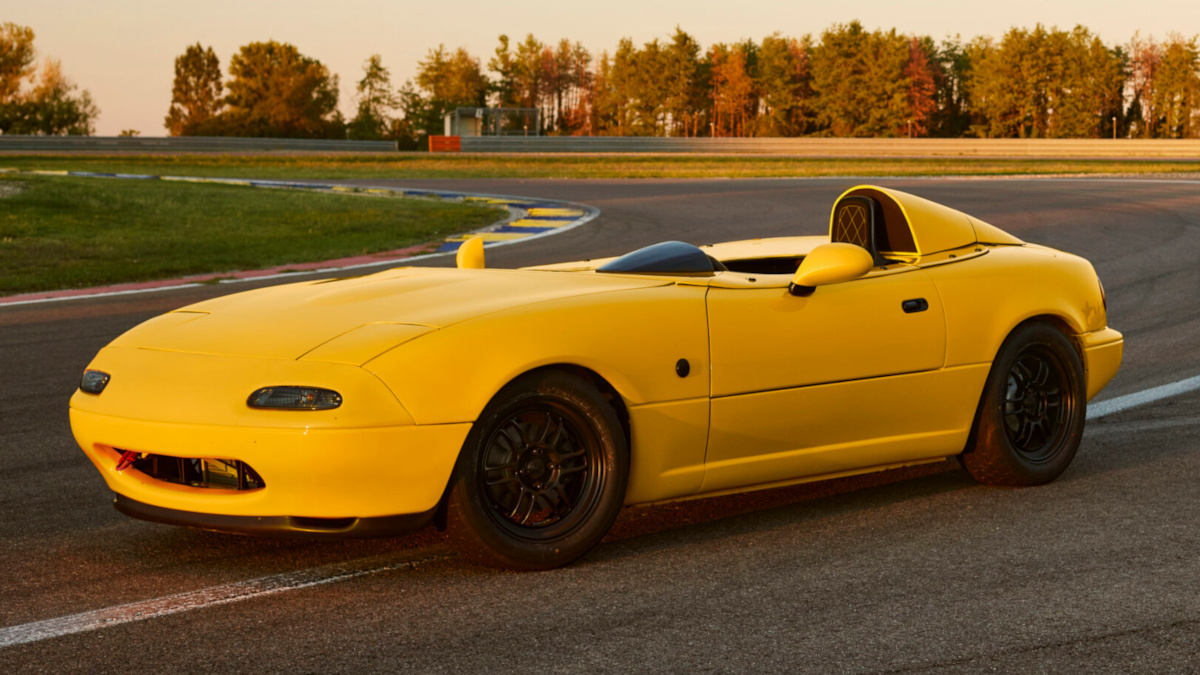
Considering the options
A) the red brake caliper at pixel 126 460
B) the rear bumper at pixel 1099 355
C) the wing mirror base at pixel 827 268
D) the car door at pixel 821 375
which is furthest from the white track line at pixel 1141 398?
→ the red brake caliper at pixel 126 460

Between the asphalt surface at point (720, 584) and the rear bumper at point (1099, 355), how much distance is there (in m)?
0.35

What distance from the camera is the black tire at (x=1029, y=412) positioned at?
16.4ft

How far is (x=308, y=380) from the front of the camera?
3.63 metres

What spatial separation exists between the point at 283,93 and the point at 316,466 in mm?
103531

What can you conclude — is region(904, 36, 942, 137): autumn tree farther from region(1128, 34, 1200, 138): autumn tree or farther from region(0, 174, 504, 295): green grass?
region(0, 174, 504, 295): green grass

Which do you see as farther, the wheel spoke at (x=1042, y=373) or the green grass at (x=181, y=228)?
the green grass at (x=181, y=228)

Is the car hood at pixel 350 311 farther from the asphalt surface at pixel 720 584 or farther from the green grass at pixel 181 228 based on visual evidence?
the green grass at pixel 181 228

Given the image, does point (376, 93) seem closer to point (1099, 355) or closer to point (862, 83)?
point (862, 83)

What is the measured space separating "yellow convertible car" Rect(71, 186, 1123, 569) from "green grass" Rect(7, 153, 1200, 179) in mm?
26313

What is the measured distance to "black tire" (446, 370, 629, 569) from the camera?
3.79 metres

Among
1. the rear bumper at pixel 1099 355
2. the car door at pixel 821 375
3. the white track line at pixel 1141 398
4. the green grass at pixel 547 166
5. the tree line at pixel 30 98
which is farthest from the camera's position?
the tree line at pixel 30 98

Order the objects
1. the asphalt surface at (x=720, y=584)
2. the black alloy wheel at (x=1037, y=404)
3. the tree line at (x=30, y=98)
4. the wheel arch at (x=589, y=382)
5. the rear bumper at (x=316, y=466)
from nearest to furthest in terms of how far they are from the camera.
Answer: the asphalt surface at (x=720, y=584) < the rear bumper at (x=316, y=466) < the wheel arch at (x=589, y=382) < the black alloy wheel at (x=1037, y=404) < the tree line at (x=30, y=98)

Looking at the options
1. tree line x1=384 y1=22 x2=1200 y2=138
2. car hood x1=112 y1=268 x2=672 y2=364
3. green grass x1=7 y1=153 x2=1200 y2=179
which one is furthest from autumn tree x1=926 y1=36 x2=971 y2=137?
car hood x1=112 y1=268 x2=672 y2=364

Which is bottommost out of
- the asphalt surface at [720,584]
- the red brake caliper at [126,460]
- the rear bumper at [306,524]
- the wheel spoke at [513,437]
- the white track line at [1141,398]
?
the white track line at [1141,398]
